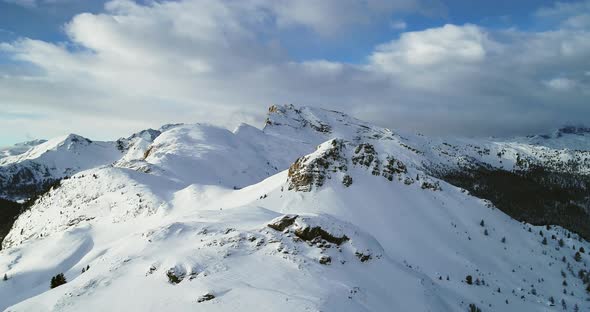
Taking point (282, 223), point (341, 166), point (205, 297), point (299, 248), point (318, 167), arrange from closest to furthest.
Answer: point (205, 297) < point (299, 248) < point (282, 223) < point (318, 167) < point (341, 166)

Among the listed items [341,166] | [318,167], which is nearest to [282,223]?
[318,167]

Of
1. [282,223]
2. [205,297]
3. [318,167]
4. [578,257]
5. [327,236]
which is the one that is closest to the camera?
[205,297]

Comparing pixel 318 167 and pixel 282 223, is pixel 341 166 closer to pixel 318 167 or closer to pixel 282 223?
pixel 318 167

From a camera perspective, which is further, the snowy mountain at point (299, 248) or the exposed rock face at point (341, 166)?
the exposed rock face at point (341, 166)

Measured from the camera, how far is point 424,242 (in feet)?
94.1

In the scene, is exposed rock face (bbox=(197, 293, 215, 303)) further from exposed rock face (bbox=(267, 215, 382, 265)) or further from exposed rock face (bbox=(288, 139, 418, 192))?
exposed rock face (bbox=(288, 139, 418, 192))

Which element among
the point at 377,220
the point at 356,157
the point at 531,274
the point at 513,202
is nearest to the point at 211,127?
the point at 356,157

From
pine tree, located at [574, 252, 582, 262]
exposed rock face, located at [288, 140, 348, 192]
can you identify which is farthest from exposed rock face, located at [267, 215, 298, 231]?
pine tree, located at [574, 252, 582, 262]

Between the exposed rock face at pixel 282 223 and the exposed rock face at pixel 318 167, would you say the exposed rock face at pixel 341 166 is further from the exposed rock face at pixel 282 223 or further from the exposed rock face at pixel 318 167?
the exposed rock face at pixel 282 223

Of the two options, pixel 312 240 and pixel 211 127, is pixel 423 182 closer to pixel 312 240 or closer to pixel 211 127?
pixel 312 240

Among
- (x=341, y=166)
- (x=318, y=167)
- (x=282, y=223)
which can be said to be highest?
(x=341, y=166)

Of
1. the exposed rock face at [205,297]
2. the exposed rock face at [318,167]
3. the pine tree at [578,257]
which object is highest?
the exposed rock face at [318,167]

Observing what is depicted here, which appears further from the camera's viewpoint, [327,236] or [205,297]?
[327,236]

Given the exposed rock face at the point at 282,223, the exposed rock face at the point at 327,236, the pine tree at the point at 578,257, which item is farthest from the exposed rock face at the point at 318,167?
the pine tree at the point at 578,257
